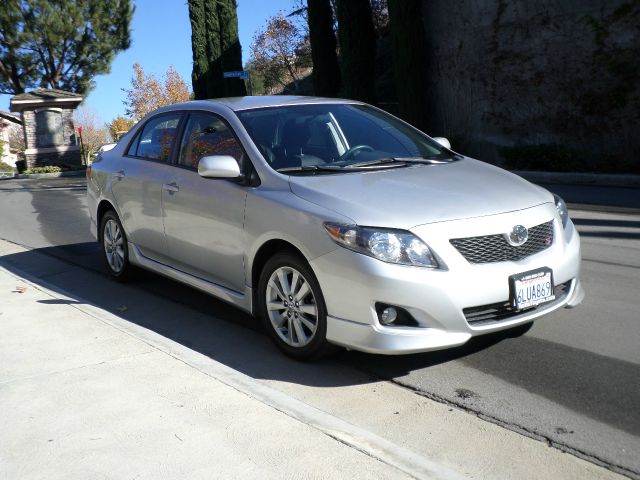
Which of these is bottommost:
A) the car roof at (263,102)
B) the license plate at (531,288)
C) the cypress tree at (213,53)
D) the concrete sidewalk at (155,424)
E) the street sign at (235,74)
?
the concrete sidewalk at (155,424)

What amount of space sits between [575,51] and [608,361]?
1353 centimetres

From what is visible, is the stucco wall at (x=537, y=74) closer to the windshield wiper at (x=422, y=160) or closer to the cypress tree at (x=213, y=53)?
the cypress tree at (x=213, y=53)

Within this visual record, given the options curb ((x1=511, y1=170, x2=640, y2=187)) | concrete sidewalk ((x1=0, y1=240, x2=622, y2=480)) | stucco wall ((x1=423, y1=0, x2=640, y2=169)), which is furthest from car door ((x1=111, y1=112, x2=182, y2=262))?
stucco wall ((x1=423, y1=0, x2=640, y2=169))

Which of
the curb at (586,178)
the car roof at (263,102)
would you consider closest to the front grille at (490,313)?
the car roof at (263,102)

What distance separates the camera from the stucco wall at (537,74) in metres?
15.8

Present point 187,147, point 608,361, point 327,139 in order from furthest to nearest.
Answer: point 187,147, point 327,139, point 608,361

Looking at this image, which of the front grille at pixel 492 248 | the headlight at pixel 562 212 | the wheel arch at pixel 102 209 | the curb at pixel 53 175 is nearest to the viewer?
the front grille at pixel 492 248

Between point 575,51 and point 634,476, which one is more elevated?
point 575,51

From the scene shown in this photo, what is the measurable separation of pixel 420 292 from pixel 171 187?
8.67ft

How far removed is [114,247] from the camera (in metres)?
7.20

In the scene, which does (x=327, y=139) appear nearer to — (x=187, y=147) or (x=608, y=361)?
(x=187, y=147)

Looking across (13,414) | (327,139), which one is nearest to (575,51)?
(327,139)

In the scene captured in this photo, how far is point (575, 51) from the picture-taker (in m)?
16.5

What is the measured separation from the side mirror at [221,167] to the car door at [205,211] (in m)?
0.13
